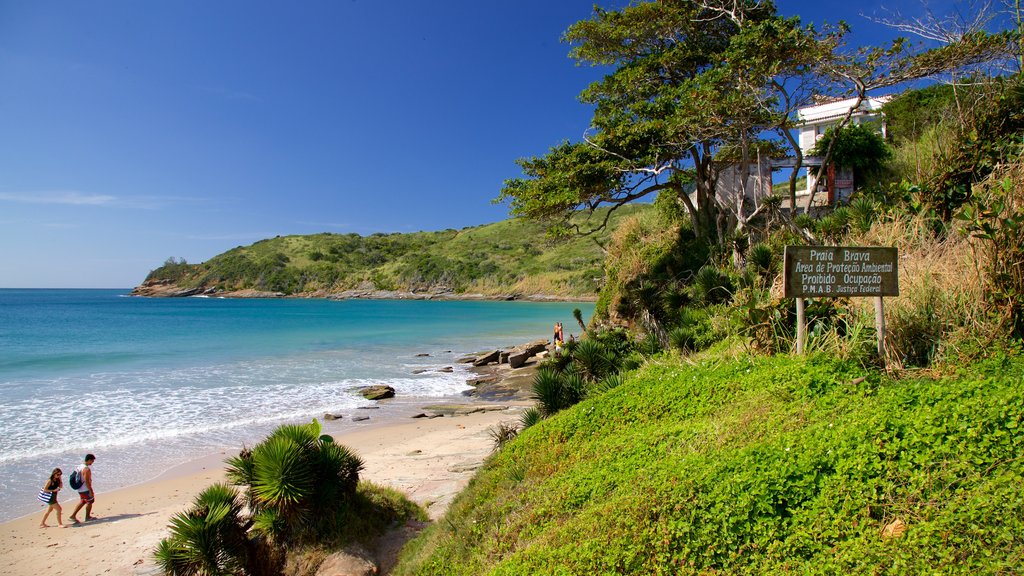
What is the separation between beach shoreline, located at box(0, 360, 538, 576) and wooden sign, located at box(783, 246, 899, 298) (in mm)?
6437

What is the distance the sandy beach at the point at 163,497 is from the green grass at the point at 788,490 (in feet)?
13.0

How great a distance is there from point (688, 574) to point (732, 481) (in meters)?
0.85

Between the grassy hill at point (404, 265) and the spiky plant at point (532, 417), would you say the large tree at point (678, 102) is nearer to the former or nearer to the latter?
the spiky plant at point (532, 417)

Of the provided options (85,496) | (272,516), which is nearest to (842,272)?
(272,516)

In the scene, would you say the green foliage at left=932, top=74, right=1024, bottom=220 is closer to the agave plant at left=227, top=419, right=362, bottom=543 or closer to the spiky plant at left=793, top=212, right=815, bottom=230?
the spiky plant at left=793, top=212, right=815, bottom=230

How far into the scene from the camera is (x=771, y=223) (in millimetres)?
14102

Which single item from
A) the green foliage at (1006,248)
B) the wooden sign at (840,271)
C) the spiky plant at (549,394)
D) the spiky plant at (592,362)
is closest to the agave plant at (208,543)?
the spiky plant at (549,394)

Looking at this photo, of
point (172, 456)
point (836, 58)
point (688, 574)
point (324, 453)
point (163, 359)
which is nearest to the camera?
point (688, 574)

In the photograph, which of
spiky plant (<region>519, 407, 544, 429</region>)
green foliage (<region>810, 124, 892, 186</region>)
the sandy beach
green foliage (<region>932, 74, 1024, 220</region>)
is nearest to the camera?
green foliage (<region>932, 74, 1024, 220</region>)

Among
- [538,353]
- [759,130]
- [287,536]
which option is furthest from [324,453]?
[538,353]

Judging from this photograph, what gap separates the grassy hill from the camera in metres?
103

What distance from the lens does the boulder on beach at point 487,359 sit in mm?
27294

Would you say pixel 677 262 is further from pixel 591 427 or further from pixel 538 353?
pixel 538 353

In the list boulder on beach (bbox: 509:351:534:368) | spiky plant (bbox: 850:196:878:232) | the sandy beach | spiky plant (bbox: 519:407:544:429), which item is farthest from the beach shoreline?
spiky plant (bbox: 850:196:878:232)
